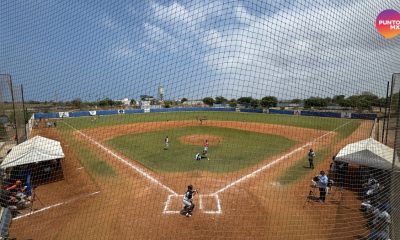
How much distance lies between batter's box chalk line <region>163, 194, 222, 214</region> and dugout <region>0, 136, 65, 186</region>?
5896 millimetres

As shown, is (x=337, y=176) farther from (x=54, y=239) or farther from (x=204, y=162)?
(x=54, y=239)

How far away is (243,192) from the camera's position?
948cm

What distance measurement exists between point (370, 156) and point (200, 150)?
10350 millimetres

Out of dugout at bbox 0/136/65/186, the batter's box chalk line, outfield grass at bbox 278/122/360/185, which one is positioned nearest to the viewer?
the batter's box chalk line

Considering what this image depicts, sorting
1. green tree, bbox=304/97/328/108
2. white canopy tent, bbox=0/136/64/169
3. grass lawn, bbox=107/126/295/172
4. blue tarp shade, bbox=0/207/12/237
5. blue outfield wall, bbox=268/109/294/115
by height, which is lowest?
blue tarp shade, bbox=0/207/12/237

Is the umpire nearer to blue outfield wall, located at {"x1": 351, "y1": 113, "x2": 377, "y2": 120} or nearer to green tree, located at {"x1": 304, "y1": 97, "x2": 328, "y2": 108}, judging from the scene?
green tree, located at {"x1": 304, "y1": 97, "x2": 328, "y2": 108}

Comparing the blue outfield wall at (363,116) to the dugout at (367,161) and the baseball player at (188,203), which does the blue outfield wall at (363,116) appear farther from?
the baseball player at (188,203)

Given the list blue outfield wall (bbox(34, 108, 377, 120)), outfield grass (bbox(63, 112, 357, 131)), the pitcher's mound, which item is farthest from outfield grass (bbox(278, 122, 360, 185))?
blue outfield wall (bbox(34, 108, 377, 120))

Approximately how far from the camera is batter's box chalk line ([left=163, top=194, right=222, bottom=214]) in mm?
8043

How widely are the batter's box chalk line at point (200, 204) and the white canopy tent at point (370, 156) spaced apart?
18.6 feet

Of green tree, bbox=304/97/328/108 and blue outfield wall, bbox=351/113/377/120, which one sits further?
blue outfield wall, bbox=351/113/377/120

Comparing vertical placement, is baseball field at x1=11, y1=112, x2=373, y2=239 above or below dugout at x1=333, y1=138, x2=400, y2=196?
below

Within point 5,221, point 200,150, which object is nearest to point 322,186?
point 200,150

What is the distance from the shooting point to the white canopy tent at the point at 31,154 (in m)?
9.73
